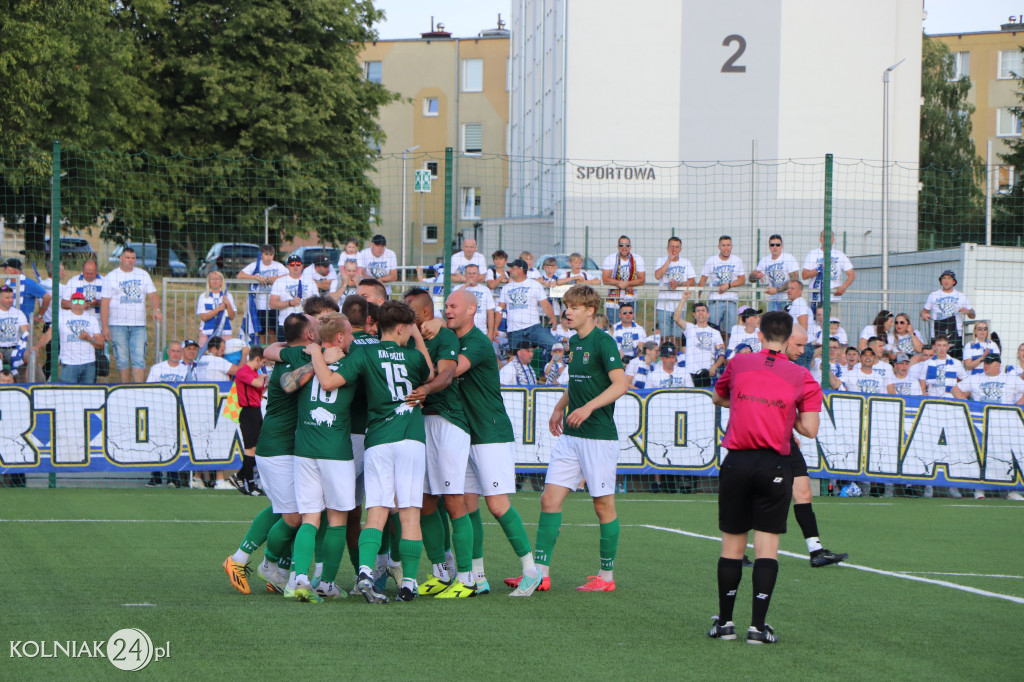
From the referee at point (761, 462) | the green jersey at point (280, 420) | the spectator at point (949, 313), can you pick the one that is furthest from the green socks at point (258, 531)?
the spectator at point (949, 313)

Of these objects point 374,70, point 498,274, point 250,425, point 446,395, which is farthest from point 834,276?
point 374,70

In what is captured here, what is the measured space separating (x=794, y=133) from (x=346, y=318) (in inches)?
1221

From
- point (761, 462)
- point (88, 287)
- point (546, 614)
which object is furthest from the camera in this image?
point (88, 287)

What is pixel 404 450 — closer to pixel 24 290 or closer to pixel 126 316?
pixel 126 316

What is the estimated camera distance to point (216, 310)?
16359 mm

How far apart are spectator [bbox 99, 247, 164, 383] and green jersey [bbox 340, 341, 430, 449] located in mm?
9310

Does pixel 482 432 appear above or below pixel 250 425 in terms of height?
above

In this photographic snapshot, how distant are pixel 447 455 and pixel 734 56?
30.9 meters

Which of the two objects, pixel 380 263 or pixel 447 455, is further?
pixel 380 263

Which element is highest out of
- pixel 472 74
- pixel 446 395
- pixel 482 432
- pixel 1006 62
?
pixel 1006 62

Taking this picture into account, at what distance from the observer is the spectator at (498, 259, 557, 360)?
16.1 m

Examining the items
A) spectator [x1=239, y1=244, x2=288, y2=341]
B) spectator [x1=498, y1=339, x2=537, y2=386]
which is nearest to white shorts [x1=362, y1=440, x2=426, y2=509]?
spectator [x1=498, y1=339, x2=537, y2=386]

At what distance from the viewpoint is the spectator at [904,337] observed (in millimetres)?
16828

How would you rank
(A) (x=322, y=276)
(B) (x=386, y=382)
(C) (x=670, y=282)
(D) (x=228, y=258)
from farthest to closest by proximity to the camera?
(D) (x=228, y=258)
(C) (x=670, y=282)
(A) (x=322, y=276)
(B) (x=386, y=382)
